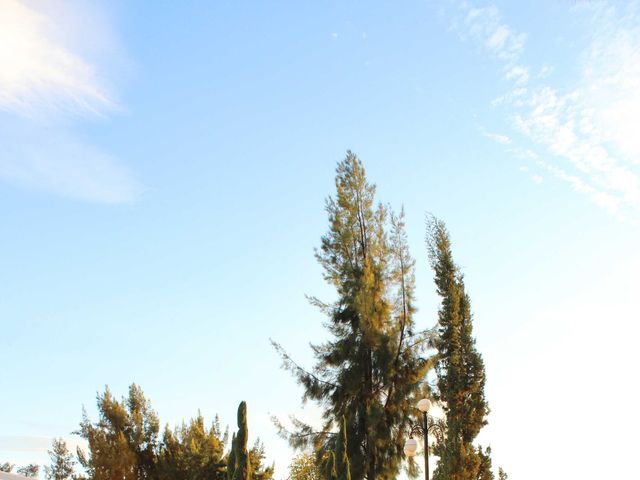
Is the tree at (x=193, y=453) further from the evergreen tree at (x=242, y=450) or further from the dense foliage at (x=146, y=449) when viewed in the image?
the evergreen tree at (x=242, y=450)

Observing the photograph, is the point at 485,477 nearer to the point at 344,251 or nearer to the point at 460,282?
the point at 460,282

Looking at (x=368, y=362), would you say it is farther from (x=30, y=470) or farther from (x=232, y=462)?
(x=30, y=470)

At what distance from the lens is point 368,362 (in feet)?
75.3

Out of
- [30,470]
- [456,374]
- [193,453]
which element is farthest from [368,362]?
[30,470]

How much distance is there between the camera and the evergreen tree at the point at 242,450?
1962 cm

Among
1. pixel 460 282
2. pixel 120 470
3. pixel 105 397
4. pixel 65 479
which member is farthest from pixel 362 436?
pixel 65 479

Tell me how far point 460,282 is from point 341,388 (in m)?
6.12

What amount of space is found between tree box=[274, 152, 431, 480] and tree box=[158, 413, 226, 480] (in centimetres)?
500

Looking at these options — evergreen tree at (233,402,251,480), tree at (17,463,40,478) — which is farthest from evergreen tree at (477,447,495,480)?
tree at (17,463,40,478)

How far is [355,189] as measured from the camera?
26578 millimetres

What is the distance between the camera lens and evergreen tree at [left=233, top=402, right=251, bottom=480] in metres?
19.6

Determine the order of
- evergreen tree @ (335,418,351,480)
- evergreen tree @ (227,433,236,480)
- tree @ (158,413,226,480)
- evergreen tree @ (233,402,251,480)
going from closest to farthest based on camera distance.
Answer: evergreen tree @ (335,418,351,480), evergreen tree @ (233,402,251,480), evergreen tree @ (227,433,236,480), tree @ (158,413,226,480)

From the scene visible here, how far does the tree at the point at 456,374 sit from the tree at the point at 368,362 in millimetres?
1583

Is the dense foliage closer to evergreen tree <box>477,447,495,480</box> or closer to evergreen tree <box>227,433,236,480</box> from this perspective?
evergreen tree <box>227,433,236,480</box>
